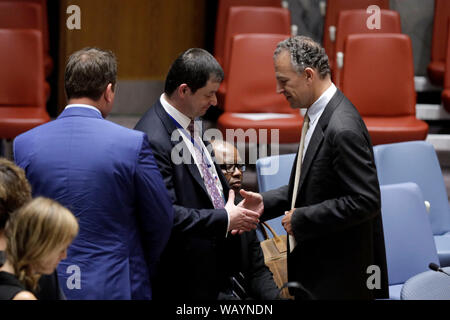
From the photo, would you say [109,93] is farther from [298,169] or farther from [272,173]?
[272,173]

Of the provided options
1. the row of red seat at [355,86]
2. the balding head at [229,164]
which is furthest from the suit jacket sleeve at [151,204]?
the row of red seat at [355,86]

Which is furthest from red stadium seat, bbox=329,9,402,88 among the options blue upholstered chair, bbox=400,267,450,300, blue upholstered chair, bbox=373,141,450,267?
blue upholstered chair, bbox=400,267,450,300

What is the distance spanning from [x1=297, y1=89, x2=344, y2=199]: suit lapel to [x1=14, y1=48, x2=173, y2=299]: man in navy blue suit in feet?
1.04

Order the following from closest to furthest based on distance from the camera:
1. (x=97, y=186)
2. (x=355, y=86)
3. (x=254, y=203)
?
(x=97, y=186) → (x=254, y=203) → (x=355, y=86)

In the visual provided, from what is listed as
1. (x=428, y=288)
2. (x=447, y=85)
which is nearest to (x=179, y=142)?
(x=428, y=288)

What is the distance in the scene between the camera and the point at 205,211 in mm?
1583

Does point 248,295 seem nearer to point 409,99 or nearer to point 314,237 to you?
point 314,237

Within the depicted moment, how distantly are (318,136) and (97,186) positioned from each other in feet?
1.61

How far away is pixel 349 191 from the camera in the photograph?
58.6 inches

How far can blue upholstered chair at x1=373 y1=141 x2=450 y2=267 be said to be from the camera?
2.46m

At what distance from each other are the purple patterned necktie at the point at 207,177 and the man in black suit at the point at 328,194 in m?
0.18

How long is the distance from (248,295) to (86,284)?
19.8 inches

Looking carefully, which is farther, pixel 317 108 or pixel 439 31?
pixel 439 31
